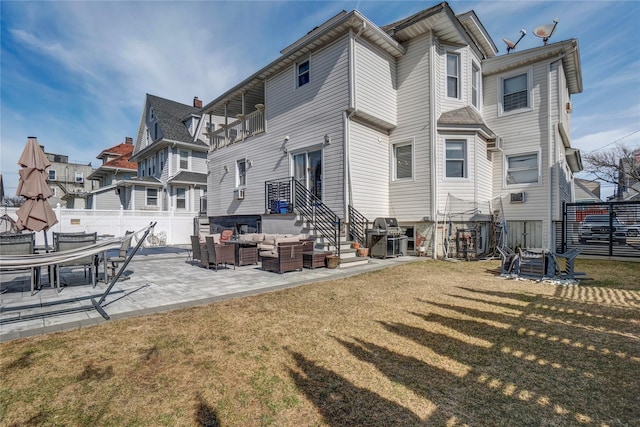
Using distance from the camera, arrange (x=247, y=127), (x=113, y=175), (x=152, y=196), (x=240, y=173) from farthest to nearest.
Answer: (x=113, y=175) < (x=152, y=196) < (x=240, y=173) < (x=247, y=127)

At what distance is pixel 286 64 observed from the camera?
1288cm

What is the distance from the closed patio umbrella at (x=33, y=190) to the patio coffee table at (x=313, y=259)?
5.89 metres

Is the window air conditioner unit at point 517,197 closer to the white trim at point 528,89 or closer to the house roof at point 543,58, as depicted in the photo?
the white trim at point 528,89

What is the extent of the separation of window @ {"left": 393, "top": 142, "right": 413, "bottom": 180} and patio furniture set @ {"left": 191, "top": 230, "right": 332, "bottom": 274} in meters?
4.86

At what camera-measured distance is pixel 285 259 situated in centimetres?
818

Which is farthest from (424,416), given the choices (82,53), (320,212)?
(82,53)

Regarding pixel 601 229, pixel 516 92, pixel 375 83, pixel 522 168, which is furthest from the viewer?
pixel 601 229

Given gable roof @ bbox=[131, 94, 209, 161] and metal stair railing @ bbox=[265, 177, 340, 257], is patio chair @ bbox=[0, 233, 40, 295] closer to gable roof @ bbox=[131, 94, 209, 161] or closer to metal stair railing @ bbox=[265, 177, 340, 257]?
metal stair railing @ bbox=[265, 177, 340, 257]

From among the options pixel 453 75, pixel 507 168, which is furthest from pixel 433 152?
pixel 507 168

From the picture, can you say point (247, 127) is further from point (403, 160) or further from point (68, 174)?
point (68, 174)

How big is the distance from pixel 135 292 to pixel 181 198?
17.5m

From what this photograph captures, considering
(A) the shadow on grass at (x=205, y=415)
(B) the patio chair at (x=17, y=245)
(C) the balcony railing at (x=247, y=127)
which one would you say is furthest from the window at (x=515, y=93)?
(B) the patio chair at (x=17, y=245)

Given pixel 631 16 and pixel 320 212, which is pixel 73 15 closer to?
pixel 320 212

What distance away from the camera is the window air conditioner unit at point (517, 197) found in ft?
40.5
